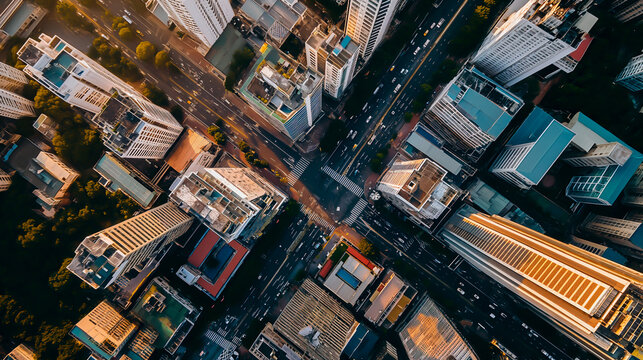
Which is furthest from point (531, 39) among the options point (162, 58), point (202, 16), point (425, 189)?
point (162, 58)

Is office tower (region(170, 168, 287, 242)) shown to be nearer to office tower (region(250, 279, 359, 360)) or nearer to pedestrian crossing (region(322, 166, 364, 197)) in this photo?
pedestrian crossing (region(322, 166, 364, 197))

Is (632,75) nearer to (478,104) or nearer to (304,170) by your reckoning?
(478,104)

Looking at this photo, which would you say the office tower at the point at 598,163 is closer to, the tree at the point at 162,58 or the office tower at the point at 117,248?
the office tower at the point at 117,248

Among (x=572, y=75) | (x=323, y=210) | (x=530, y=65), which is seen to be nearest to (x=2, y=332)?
(x=323, y=210)

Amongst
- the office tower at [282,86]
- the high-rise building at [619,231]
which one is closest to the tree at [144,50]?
the office tower at [282,86]

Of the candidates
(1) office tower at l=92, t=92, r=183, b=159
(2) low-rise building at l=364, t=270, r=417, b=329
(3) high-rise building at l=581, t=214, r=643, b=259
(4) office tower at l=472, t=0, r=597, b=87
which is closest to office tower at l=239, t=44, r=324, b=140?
(1) office tower at l=92, t=92, r=183, b=159

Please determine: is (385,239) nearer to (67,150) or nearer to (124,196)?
(124,196)
